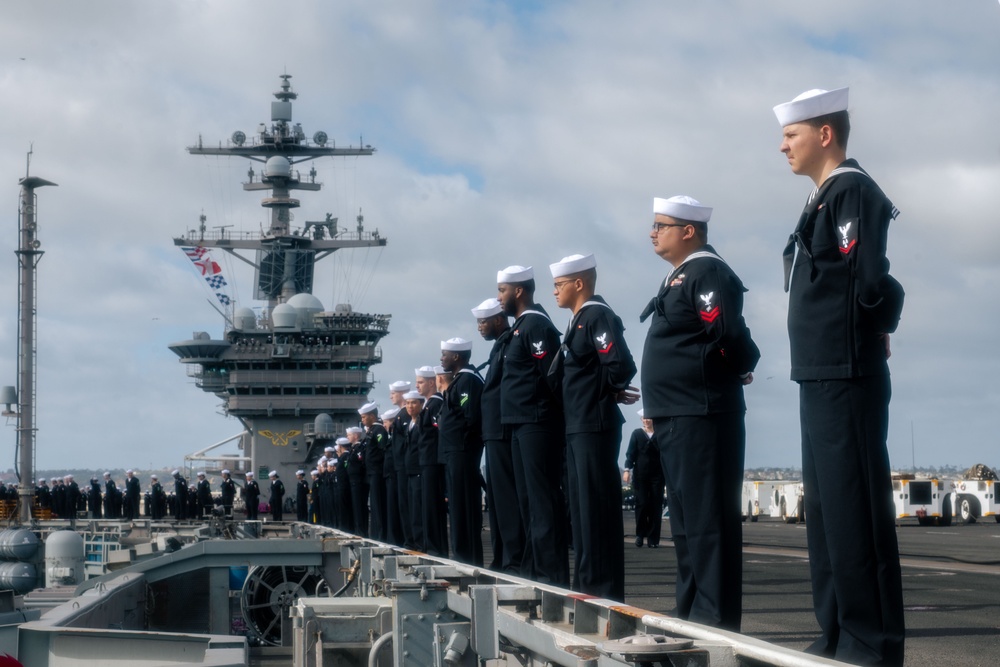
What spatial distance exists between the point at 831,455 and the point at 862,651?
1.78 ft

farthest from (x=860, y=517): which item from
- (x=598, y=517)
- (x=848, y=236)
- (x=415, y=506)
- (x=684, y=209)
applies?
(x=415, y=506)

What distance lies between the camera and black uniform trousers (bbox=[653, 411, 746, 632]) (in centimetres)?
448

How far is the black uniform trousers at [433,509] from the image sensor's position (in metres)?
10.6

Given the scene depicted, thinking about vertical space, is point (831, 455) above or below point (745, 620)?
above

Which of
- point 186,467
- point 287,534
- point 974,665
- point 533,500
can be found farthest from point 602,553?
point 186,467

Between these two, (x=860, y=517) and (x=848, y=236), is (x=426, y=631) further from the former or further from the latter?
(x=848, y=236)

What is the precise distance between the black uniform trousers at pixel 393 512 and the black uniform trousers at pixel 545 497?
24.1 feet

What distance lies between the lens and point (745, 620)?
25.1 ft

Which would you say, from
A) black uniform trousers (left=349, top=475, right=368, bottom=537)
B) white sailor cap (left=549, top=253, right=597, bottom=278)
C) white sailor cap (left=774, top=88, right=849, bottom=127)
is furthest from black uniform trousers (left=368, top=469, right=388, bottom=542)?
white sailor cap (left=774, top=88, right=849, bottom=127)

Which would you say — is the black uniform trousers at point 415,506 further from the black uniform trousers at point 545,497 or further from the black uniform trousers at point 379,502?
the black uniform trousers at point 545,497

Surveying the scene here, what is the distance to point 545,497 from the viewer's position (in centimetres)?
662

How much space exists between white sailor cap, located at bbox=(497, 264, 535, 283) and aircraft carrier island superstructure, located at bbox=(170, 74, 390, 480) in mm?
44176

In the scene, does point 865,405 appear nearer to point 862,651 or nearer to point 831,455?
point 831,455

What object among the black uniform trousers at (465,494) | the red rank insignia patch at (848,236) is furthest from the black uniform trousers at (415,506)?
the red rank insignia patch at (848,236)
